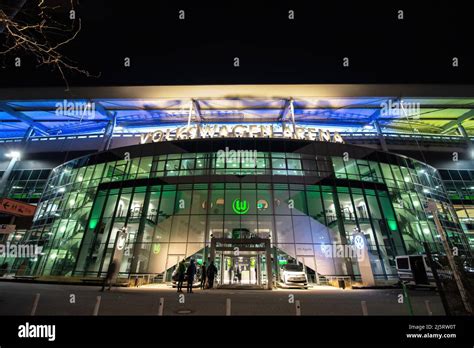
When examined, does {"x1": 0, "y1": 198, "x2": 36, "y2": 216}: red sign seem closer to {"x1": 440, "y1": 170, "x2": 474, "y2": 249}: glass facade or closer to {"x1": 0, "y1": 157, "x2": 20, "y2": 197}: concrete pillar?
{"x1": 0, "y1": 157, "x2": 20, "y2": 197}: concrete pillar

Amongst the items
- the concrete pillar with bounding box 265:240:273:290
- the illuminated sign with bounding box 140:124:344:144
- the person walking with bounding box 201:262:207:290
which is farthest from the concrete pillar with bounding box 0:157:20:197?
the concrete pillar with bounding box 265:240:273:290

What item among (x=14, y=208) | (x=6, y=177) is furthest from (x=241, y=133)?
(x=6, y=177)

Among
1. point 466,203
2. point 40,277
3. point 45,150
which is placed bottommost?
point 40,277

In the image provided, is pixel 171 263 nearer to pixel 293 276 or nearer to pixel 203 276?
pixel 203 276

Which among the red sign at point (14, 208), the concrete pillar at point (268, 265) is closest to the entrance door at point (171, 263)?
the concrete pillar at point (268, 265)

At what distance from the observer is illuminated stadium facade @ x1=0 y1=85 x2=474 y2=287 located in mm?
17359

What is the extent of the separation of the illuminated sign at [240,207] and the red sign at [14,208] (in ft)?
56.3

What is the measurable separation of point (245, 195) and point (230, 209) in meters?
1.75

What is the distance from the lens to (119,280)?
15.7m

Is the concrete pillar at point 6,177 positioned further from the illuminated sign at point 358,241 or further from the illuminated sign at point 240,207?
the illuminated sign at point 358,241

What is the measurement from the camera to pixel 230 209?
18.7 m

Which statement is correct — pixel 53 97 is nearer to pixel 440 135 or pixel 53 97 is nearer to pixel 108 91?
pixel 108 91
